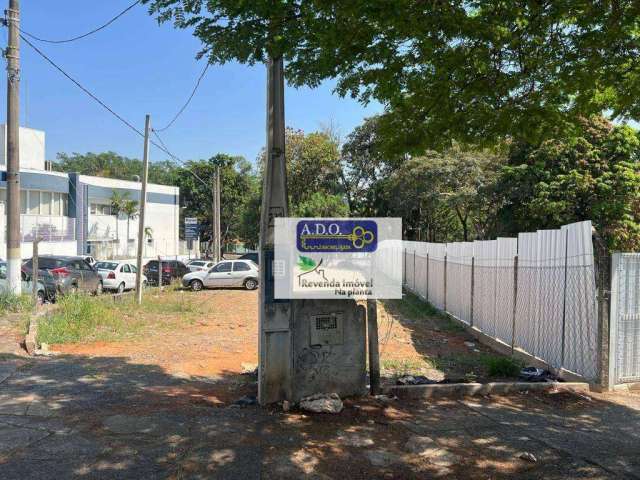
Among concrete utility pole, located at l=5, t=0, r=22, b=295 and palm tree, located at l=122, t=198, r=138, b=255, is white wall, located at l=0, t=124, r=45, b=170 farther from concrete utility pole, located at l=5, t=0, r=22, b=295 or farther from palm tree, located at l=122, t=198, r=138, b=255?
concrete utility pole, located at l=5, t=0, r=22, b=295

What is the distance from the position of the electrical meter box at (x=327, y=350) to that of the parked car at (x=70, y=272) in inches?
516

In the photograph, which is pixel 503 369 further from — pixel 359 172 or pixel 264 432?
pixel 359 172

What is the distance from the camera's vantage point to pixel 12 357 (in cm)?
870

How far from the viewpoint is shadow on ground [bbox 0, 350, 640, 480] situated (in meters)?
4.34

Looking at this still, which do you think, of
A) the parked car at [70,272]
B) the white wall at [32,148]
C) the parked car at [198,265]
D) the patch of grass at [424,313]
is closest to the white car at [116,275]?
the parked car at [70,272]

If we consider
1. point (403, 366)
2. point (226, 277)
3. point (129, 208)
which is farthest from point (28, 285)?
point (129, 208)

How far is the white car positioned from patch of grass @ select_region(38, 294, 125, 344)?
10935mm

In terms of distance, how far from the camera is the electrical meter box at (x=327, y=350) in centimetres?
622

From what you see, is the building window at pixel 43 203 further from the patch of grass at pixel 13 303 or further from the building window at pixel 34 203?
the patch of grass at pixel 13 303

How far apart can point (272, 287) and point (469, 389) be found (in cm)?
268

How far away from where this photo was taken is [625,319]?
7.12 meters

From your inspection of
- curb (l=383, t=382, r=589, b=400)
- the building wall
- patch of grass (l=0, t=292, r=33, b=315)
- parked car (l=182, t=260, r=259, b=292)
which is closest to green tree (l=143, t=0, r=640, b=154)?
curb (l=383, t=382, r=589, b=400)

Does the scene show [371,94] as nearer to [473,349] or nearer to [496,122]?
[496,122]

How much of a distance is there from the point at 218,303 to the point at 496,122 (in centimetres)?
1399
